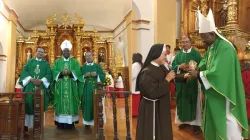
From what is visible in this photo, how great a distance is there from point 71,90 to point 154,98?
139 cm

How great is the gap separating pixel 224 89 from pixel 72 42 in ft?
4.03

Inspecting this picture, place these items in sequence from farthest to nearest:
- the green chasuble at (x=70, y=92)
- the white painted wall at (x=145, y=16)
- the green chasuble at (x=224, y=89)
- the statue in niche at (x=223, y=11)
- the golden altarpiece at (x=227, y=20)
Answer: the statue in niche at (x=223, y=11), the golden altarpiece at (x=227, y=20), the green chasuble at (x=70, y=92), the white painted wall at (x=145, y=16), the green chasuble at (x=224, y=89)

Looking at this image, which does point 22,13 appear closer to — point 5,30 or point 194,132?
point 5,30

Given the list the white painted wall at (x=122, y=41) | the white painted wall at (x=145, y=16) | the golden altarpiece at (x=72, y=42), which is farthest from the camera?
the white painted wall at (x=145, y=16)

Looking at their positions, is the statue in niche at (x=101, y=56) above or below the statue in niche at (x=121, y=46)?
below

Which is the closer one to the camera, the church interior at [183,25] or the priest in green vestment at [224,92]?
the priest in green vestment at [224,92]

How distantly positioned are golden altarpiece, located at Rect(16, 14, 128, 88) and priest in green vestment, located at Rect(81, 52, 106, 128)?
0.08 meters

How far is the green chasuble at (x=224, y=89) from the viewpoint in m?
2.32

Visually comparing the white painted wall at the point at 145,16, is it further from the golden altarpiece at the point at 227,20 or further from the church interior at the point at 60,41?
the golden altarpiece at the point at 227,20

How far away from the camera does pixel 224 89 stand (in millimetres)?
2303

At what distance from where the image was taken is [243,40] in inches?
240

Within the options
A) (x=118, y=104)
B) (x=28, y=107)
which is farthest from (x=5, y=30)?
(x=118, y=104)

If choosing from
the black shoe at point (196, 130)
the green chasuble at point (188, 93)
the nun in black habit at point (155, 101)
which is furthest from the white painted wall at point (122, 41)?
the black shoe at point (196, 130)

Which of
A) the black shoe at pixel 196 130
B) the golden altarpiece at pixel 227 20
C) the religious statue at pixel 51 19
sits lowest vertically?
the black shoe at pixel 196 130
